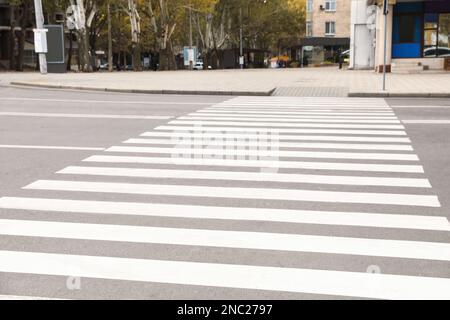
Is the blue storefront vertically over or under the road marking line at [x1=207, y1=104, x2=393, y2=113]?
over

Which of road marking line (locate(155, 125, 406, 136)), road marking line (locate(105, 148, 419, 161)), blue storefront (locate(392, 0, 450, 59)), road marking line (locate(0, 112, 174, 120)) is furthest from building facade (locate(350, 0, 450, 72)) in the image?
road marking line (locate(105, 148, 419, 161))

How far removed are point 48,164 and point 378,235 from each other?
4.94 m

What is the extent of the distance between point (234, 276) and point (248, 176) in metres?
3.37

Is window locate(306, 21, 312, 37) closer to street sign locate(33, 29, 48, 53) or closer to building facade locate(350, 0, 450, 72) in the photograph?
building facade locate(350, 0, 450, 72)

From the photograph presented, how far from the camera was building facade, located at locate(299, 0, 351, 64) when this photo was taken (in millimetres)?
75875

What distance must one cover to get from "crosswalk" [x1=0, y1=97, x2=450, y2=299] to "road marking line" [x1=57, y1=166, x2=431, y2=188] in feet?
0.08

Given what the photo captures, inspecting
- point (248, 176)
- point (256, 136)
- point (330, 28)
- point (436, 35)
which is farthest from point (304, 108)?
point (330, 28)

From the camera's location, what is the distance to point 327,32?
3150 inches

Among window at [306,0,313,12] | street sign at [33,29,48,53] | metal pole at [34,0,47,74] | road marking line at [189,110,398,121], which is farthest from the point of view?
window at [306,0,313,12]

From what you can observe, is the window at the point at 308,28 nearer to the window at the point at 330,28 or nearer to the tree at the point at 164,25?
the window at the point at 330,28

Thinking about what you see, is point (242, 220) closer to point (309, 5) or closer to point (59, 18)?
point (59, 18)

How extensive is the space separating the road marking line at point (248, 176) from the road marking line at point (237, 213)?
135 centimetres
